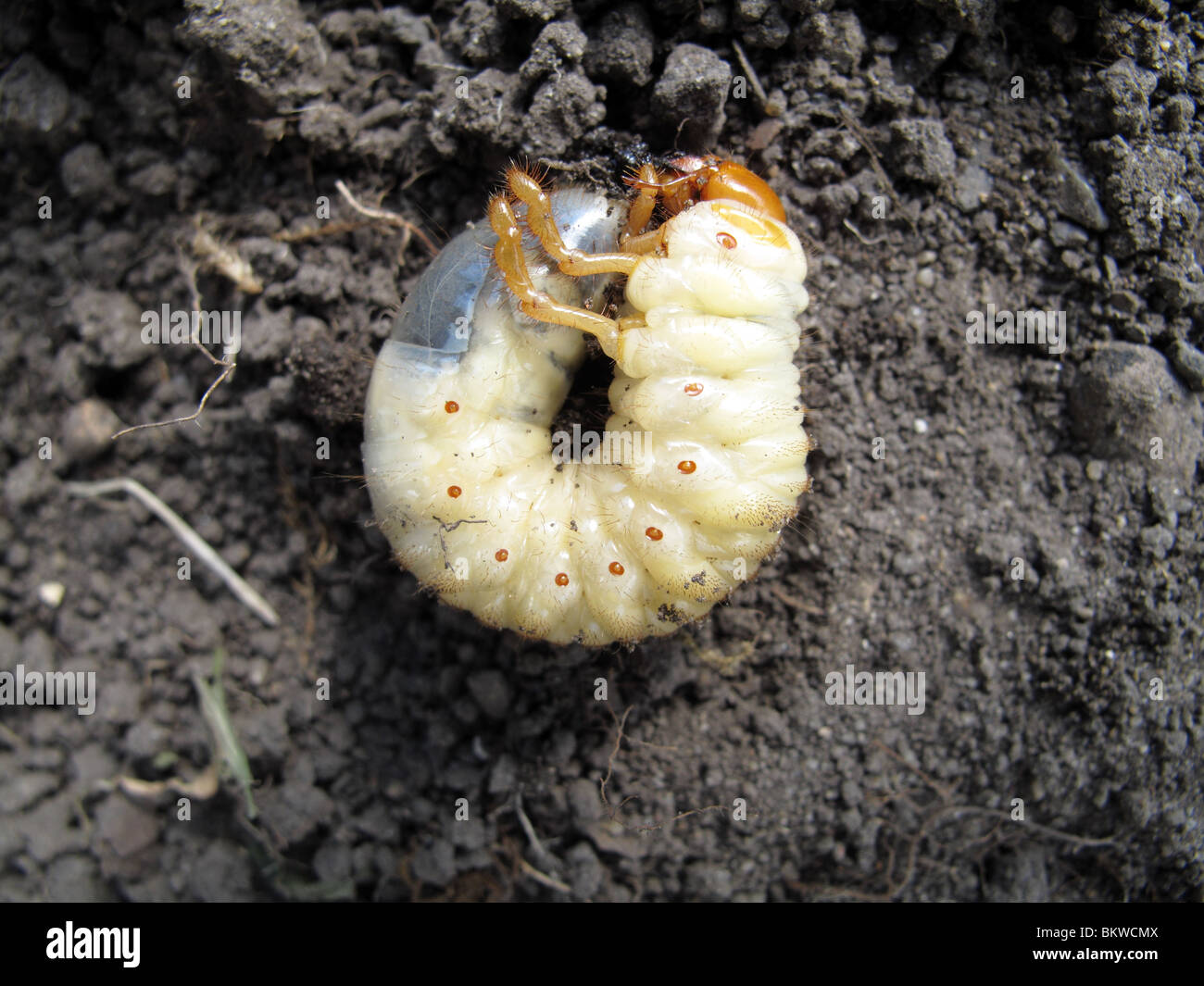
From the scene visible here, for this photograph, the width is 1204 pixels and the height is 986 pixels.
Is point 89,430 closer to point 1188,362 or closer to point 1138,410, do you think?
point 1138,410

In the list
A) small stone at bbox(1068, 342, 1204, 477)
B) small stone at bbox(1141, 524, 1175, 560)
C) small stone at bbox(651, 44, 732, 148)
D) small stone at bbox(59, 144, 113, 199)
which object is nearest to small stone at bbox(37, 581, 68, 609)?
small stone at bbox(59, 144, 113, 199)

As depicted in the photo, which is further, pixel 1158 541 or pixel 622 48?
pixel 1158 541

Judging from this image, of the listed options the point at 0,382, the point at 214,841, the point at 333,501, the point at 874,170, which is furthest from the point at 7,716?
the point at 874,170

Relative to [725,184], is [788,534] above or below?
below

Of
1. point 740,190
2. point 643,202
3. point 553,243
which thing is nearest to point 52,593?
point 553,243

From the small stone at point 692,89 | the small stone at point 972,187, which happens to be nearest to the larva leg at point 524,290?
the small stone at point 692,89

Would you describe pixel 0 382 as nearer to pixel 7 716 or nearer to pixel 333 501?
pixel 7 716

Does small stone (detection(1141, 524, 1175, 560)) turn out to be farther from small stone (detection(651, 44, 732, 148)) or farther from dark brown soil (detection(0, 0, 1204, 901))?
small stone (detection(651, 44, 732, 148))

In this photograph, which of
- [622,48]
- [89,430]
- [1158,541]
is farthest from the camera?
[89,430]
